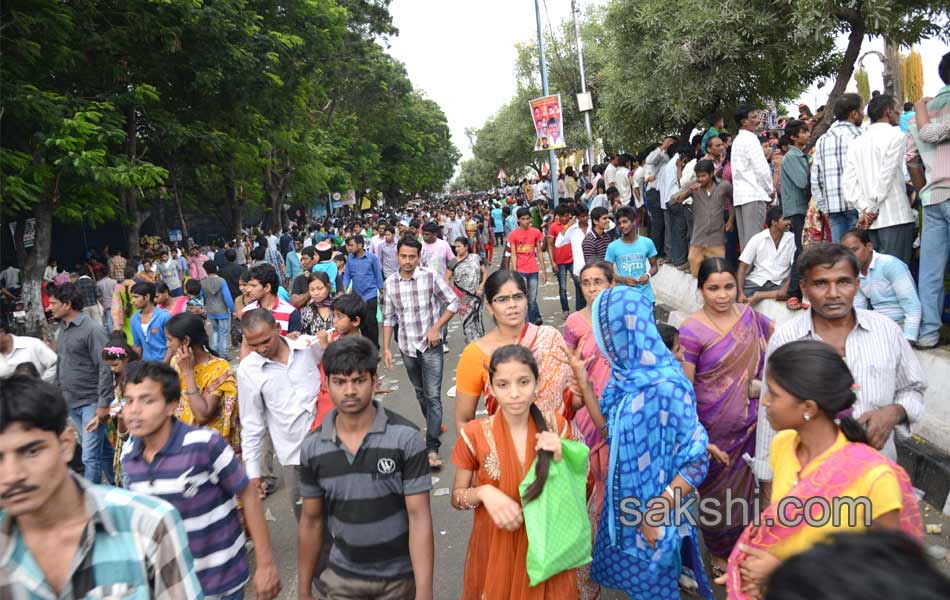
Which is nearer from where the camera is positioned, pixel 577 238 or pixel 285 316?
pixel 285 316

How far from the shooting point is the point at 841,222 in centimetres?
580

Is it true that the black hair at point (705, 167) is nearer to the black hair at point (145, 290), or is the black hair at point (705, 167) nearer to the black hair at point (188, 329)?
the black hair at point (188, 329)

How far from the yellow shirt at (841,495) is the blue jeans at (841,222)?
4.30 m

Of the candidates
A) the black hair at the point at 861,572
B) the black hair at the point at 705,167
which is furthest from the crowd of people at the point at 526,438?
the black hair at the point at 705,167

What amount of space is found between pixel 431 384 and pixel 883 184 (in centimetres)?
391

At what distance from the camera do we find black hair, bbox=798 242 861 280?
2.77 metres

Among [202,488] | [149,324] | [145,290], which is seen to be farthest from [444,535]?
[145,290]

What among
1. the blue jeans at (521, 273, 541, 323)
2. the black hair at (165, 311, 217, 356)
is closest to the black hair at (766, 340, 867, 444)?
the black hair at (165, 311, 217, 356)

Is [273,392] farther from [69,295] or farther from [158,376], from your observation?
[69,295]

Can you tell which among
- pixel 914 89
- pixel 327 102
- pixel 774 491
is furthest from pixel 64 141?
pixel 914 89

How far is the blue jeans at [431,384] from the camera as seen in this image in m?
5.48

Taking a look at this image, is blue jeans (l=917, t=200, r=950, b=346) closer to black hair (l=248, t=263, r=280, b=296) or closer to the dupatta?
the dupatta

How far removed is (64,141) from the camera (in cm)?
1148

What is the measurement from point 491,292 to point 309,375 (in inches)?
49.6
